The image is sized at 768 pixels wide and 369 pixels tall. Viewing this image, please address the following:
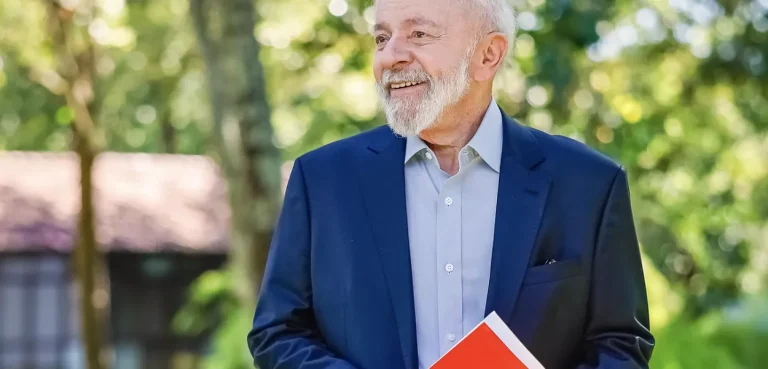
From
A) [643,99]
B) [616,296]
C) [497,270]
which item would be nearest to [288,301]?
[497,270]

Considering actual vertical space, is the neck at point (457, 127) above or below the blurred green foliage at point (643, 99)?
above

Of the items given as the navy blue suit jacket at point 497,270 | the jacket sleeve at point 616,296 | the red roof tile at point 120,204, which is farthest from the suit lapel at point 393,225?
the red roof tile at point 120,204

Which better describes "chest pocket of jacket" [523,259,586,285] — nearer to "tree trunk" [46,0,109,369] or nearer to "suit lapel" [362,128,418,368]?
"suit lapel" [362,128,418,368]

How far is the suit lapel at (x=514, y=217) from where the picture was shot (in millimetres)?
2318

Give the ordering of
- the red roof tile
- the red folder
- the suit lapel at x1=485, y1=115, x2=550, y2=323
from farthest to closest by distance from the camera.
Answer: the red roof tile < the suit lapel at x1=485, y1=115, x2=550, y2=323 < the red folder

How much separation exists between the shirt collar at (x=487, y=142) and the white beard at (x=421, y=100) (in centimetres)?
7

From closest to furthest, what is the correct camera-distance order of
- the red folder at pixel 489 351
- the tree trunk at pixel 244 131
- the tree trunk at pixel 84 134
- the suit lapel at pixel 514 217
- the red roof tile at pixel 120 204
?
1. the red folder at pixel 489 351
2. the suit lapel at pixel 514 217
3. the tree trunk at pixel 244 131
4. the tree trunk at pixel 84 134
5. the red roof tile at pixel 120 204

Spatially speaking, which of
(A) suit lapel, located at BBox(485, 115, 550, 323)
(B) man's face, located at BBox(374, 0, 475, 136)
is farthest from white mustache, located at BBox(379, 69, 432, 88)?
(A) suit lapel, located at BBox(485, 115, 550, 323)

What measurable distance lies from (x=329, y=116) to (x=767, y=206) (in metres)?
5.36

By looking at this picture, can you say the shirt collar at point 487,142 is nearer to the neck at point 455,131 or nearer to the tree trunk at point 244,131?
the neck at point 455,131

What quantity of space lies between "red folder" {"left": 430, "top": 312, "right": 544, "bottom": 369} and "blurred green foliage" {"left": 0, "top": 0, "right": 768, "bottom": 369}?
409cm

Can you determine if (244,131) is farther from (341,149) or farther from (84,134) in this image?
(84,134)

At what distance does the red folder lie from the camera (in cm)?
216

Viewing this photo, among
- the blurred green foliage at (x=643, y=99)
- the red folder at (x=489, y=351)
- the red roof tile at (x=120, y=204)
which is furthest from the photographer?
the red roof tile at (x=120, y=204)
